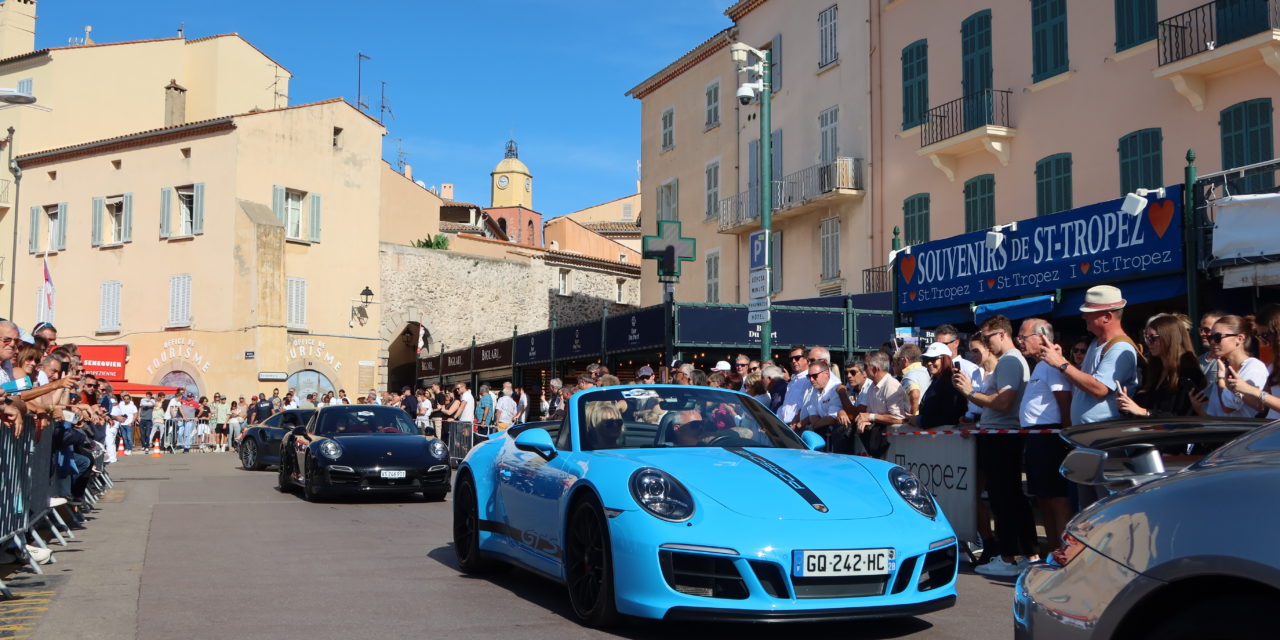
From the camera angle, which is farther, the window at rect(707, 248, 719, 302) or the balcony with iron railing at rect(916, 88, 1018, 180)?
the window at rect(707, 248, 719, 302)

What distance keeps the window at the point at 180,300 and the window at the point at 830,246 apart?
2680cm

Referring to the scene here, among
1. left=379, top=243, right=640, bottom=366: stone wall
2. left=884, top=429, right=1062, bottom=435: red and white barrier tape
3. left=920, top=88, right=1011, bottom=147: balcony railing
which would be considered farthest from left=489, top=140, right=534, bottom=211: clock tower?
left=884, top=429, right=1062, bottom=435: red and white barrier tape

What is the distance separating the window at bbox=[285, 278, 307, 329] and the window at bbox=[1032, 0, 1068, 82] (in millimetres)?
31633

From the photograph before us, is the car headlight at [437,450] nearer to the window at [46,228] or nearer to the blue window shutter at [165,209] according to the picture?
the blue window shutter at [165,209]

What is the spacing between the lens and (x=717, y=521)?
231 inches

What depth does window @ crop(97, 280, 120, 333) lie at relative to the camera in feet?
159

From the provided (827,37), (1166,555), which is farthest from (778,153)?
(1166,555)

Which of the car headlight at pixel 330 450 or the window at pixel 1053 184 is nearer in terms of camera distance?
the car headlight at pixel 330 450

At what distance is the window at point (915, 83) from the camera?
2762cm

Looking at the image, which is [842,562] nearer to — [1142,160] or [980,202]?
[1142,160]

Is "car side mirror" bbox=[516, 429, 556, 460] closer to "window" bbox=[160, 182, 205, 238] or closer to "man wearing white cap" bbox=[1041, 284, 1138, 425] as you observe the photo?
"man wearing white cap" bbox=[1041, 284, 1138, 425]

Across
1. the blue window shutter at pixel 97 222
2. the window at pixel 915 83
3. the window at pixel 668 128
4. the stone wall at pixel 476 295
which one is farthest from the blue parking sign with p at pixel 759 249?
the blue window shutter at pixel 97 222

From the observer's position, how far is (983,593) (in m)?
7.96

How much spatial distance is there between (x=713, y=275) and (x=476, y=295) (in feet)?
63.5
